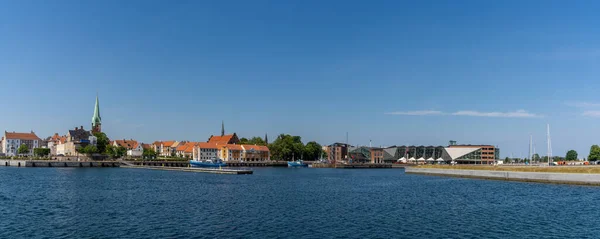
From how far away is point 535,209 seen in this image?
1697 inches

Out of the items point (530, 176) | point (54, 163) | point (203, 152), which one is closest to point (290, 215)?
point (530, 176)

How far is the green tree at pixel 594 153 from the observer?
180 meters

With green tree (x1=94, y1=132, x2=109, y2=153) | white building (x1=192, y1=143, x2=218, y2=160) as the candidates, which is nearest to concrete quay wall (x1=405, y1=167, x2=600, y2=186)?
white building (x1=192, y1=143, x2=218, y2=160)

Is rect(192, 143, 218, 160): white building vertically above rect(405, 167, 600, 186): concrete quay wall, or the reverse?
rect(192, 143, 218, 160): white building

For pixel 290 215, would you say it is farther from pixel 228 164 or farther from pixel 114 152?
pixel 114 152

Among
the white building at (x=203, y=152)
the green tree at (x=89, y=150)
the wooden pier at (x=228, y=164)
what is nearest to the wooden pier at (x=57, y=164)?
the wooden pier at (x=228, y=164)

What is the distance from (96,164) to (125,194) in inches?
4308

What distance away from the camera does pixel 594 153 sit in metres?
182

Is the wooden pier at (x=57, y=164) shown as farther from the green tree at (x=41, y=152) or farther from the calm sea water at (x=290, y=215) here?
the calm sea water at (x=290, y=215)

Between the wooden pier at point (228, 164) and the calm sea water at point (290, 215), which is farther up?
the calm sea water at point (290, 215)

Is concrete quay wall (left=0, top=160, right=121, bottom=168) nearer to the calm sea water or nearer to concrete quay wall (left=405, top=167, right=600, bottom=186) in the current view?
the calm sea water

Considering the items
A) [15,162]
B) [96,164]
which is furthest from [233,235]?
[15,162]

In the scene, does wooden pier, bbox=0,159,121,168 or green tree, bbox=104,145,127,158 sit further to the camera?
green tree, bbox=104,145,127,158

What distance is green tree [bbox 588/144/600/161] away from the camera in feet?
592
